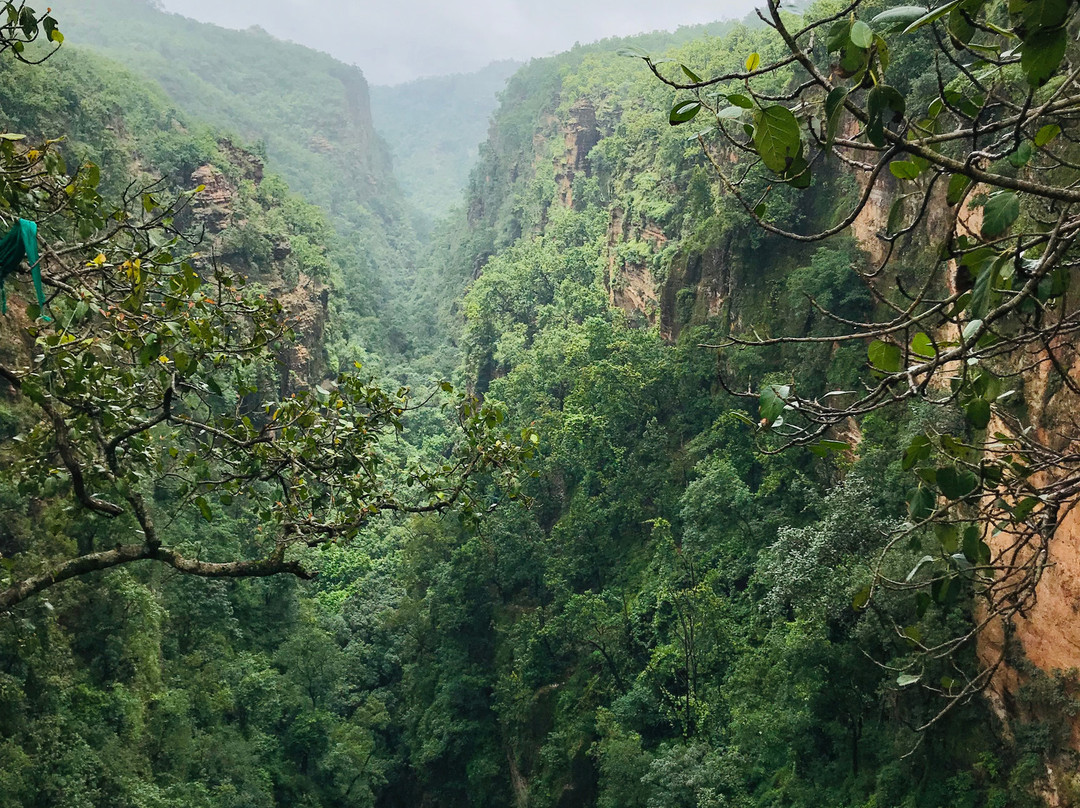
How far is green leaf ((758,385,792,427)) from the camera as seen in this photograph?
164 centimetres

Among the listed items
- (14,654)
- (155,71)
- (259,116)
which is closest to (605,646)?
(14,654)

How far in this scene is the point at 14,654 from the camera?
10.8 m

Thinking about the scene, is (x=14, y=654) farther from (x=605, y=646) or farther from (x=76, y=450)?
(x=605, y=646)

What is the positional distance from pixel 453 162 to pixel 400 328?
76.0 metres

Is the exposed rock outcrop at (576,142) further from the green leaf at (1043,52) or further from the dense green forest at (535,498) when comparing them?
the green leaf at (1043,52)

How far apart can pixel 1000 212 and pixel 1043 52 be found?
0.31 m

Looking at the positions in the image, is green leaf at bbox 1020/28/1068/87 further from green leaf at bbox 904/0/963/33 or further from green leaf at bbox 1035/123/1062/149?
green leaf at bbox 1035/123/1062/149

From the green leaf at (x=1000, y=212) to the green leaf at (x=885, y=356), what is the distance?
351 millimetres

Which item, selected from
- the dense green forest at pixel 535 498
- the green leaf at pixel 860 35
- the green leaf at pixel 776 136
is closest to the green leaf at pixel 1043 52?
the dense green forest at pixel 535 498

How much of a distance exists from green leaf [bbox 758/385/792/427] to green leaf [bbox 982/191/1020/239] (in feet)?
1.64

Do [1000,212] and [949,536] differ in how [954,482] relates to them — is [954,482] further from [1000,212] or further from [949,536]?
[1000,212]

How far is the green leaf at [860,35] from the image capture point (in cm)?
134

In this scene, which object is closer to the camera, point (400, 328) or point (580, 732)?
point (580, 732)

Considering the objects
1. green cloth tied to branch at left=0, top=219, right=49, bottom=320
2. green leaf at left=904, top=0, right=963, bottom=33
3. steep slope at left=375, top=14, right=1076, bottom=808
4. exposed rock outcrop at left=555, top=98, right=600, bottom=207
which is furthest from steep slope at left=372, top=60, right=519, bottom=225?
green leaf at left=904, top=0, right=963, bottom=33
